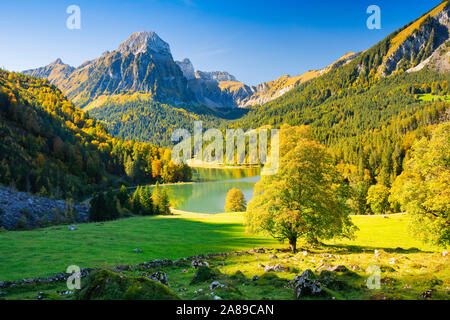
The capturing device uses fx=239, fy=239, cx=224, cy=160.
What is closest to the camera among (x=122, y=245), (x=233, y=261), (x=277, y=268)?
(x=277, y=268)

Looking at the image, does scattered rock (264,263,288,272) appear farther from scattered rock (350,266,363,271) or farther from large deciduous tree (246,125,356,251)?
large deciduous tree (246,125,356,251)

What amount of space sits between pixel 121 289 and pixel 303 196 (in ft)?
58.0

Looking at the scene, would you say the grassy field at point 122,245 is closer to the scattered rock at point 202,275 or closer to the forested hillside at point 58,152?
the scattered rock at point 202,275

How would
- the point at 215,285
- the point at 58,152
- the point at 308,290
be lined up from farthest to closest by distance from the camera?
the point at 58,152 < the point at 215,285 < the point at 308,290

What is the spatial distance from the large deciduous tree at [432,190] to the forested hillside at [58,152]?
3019 inches

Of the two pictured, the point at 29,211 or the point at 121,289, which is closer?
the point at 121,289

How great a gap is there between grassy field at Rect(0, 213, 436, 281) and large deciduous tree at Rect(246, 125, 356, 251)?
6266mm

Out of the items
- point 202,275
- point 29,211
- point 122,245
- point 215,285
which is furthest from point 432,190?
point 29,211

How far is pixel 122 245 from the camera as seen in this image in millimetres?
24906

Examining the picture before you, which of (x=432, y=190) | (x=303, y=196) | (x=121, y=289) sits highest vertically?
(x=432, y=190)

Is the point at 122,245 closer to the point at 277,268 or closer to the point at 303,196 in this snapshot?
the point at 277,268

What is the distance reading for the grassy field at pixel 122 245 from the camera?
17609 mm
